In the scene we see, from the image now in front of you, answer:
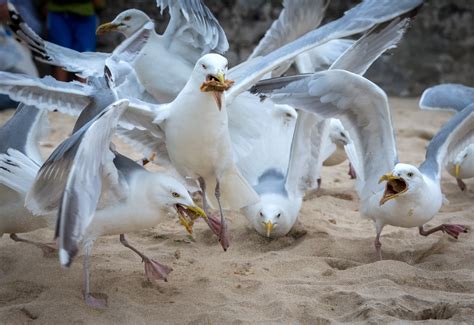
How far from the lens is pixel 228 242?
409 centimetres

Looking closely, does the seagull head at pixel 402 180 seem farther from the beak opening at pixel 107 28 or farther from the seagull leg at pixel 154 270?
the beak opening at pixel 107 28

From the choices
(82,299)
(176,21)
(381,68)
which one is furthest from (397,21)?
(381,68)

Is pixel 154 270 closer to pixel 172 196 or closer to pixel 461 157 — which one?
pixel 172 196

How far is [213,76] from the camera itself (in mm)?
3709

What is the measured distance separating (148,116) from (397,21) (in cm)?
142

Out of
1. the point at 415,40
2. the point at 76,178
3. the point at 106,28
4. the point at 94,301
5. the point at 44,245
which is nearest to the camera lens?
the point at 76,178

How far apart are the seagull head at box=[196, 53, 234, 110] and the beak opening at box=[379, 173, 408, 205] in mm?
866

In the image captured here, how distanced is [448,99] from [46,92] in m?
2.53

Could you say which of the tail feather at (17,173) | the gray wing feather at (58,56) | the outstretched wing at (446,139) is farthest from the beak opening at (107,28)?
the outstretched wing at (446,139)

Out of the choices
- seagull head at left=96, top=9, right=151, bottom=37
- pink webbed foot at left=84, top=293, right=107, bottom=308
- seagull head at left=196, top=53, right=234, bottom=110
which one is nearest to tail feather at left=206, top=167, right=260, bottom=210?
seagull head at left=196, top=53, right=234, bottom=110

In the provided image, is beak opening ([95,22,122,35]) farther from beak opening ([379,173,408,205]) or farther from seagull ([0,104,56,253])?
beak opening ([379,173,408,205])

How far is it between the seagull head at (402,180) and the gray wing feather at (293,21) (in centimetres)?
183

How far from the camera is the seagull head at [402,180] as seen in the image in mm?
3846

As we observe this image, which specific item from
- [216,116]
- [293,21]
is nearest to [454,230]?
[216,116]
